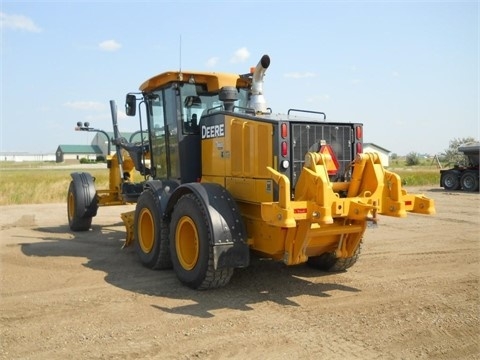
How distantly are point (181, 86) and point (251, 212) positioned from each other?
7.78 ft

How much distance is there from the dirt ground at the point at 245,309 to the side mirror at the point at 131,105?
2.45m

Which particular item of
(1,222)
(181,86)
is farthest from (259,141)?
(1,222)

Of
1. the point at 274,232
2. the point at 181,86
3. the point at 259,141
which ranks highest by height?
the point at 181,86

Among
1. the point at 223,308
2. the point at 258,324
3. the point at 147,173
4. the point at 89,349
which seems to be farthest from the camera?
the point at 147,173

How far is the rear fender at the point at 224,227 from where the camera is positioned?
552 cm

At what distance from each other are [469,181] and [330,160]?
21.6m

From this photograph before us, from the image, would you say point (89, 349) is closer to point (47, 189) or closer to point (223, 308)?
point (223, 308)

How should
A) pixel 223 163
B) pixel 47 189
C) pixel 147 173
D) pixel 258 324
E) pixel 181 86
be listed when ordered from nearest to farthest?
pixel 258 324, pixel 223 163, pixel 181 86, pixel 147 173, pixel 47 189

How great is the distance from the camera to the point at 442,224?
1200cm

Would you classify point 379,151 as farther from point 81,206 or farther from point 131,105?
point 131,105

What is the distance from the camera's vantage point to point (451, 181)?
25.5 m

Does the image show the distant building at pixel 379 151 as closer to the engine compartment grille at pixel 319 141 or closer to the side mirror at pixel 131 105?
the engine compartment grille at pixel 319 141

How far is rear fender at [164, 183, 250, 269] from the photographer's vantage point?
552cm

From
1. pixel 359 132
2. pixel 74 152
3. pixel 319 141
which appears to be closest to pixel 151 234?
pixel 319 141
